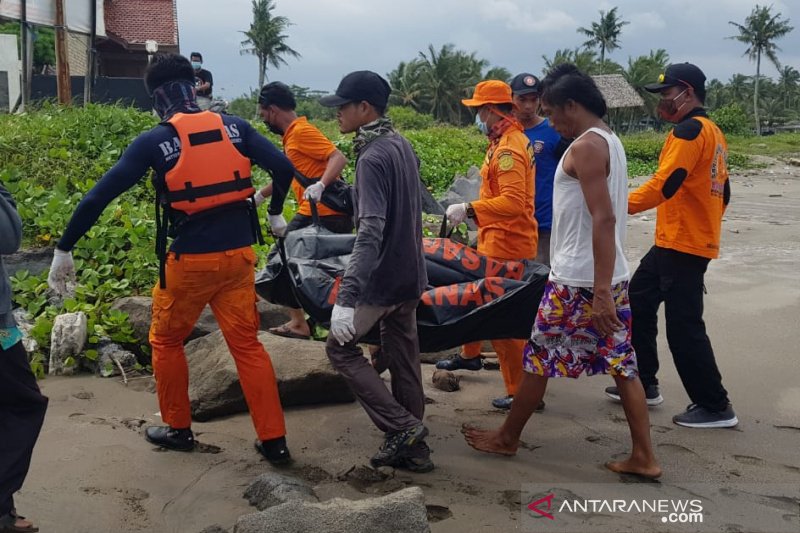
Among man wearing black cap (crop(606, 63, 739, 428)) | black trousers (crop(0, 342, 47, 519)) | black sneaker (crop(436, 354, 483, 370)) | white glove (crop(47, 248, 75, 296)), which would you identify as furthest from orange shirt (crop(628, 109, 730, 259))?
black trousers (crop(0, 342, 47, 519))

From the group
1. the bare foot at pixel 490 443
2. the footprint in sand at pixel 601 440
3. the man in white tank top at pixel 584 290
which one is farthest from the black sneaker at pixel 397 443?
the footprint in sand at pixel 601 440

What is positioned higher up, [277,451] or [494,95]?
[494,95]

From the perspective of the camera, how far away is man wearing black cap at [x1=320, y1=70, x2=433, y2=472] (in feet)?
11.6

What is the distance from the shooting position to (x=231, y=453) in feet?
12.8

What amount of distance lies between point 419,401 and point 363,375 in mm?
389

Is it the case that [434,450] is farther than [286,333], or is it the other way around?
[286,333]

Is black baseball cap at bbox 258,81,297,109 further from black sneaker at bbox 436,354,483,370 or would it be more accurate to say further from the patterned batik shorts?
the patterned batik shorts

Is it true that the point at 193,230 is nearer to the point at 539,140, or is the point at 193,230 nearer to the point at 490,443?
the point at 490,443

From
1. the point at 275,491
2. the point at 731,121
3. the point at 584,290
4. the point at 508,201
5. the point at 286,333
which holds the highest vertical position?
the point at 731,121

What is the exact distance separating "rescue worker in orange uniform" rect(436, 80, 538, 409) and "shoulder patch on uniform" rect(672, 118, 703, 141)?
0.82 meters

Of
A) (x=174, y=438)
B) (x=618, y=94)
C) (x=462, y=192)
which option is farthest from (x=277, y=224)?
(x=618, y=94)

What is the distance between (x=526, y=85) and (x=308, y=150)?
157cm

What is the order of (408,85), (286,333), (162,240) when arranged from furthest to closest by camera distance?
(408,85) → (286,333) → (162,240)

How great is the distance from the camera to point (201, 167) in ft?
11.7
